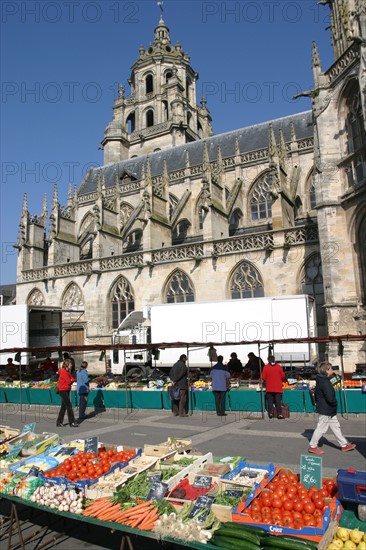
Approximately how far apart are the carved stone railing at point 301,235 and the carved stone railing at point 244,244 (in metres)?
0.75

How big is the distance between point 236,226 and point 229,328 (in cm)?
993

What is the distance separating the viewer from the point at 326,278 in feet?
49.1

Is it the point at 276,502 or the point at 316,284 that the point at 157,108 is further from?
the point at 276,502

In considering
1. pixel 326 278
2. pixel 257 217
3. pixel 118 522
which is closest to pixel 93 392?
pixel 326 278

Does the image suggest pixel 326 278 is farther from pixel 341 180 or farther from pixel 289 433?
pixel 289 433

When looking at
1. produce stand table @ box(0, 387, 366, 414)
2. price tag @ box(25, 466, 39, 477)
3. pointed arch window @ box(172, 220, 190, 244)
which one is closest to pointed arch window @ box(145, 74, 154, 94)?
pointed arch window @ box(172, 220, 190, 244)

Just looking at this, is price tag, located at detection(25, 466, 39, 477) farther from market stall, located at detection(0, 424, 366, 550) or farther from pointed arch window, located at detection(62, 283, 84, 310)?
pointed arch window, located at detection(62, 283, 84, 310)

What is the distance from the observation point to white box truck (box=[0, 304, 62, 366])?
61.3 feet

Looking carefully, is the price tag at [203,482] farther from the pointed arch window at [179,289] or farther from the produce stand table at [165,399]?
the pointed arch window at [179,289]

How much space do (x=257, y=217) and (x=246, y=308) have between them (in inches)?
400

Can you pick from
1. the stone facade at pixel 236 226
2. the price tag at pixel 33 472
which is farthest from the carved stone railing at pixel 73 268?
the price tag at pixel 33 472

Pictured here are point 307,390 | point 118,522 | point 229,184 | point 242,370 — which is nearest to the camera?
point 118,522

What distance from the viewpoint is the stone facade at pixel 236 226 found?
1498cm

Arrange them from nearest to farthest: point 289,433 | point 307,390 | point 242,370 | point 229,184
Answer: point 289,433 < point 307,390 < point 242,370 < point 229,184
